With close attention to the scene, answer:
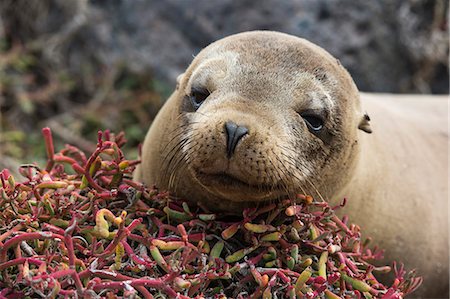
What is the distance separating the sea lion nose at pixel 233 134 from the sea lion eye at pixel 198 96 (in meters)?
0.51

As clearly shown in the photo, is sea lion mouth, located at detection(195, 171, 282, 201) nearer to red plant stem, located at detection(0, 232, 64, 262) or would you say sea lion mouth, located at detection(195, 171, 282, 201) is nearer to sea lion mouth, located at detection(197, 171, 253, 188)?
sea lion mouth, located at detection(197, 171, 253, 188)

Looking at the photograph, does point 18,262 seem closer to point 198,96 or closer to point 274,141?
point 274,141

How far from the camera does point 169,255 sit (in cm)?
244

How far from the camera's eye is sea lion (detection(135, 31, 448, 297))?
8.44 ft

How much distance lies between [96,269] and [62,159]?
2.74 ft

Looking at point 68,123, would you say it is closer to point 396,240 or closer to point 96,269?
point 396,240

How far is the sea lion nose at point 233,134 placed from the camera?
247cm

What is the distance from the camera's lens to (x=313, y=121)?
9.56 ft

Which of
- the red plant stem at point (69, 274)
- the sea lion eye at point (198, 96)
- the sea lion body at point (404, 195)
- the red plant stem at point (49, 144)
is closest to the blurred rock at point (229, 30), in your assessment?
the sea lion body at point (404, 195)

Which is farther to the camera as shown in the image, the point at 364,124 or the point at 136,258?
the point at 364,124

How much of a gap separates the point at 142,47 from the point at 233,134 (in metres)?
4.38

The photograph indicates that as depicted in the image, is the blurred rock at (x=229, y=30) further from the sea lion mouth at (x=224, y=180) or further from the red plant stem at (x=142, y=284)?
the red plant stem at (x=142, y=284)

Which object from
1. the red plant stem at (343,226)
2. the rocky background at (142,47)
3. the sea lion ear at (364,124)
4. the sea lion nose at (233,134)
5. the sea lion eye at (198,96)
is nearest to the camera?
the sea lion nose at (233,134)

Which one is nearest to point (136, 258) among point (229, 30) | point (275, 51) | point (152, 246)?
point (152, 246)
